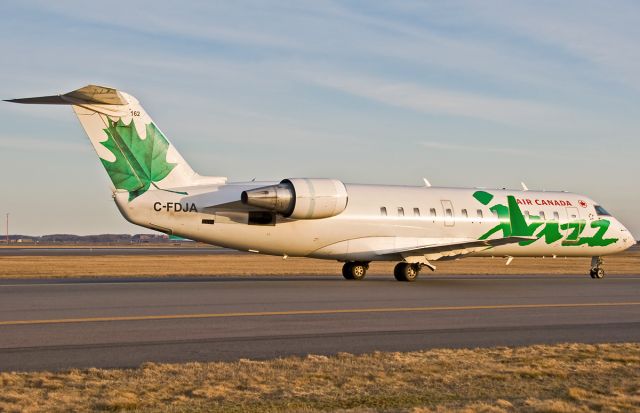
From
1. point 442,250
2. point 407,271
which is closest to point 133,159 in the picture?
point 407,271

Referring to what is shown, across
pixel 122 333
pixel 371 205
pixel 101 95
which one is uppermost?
pixel 101 95

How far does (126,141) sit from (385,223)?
947cm

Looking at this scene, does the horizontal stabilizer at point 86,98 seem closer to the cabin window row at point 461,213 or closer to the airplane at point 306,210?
the airplane at point 306,210

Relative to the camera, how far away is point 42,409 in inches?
287

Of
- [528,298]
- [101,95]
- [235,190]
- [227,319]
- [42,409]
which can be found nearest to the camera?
[42,409]

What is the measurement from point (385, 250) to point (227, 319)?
43.8 ft

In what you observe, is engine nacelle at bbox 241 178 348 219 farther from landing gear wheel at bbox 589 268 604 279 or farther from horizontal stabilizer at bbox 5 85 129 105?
landing gear wheel at bbox 589 268 604 279

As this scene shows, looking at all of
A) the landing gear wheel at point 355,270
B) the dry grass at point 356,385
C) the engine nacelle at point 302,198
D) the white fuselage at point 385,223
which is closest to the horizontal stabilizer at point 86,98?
the white fuselage at point 385,223

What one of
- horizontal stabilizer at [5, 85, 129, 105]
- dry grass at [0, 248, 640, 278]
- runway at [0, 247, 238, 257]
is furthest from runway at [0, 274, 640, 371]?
runway at [0, 247, 238, 257]

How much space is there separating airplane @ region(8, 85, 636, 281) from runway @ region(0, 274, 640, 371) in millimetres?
2625

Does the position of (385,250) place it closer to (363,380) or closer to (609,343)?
(609,343)

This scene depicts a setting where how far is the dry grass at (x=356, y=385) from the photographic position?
7543 millimetres

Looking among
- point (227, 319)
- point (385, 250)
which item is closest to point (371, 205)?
point (385, 250)

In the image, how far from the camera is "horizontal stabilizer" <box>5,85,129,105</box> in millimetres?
23562
